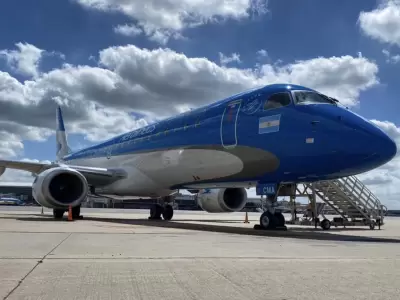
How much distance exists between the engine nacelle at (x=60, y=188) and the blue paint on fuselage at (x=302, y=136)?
16.4ft

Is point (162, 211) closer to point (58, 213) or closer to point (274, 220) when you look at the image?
point (58, 213)

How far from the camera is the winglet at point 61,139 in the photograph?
31281mm

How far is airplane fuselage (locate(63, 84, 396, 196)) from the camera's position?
10.2m

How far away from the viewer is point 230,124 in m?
12.8

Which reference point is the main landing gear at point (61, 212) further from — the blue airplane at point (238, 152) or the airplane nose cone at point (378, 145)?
the airplane nose cone at point (378, 145)

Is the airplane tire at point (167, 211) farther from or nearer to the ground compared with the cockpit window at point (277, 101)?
nearer to the ground

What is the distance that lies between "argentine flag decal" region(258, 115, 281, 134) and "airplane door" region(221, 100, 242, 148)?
3.25 feet

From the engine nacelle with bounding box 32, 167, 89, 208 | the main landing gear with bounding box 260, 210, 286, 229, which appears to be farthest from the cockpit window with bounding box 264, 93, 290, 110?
the engine nacelle with bounding box 32, 167, 89, 208

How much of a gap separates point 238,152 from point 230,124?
0.88 m

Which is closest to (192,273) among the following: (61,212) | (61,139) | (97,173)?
(61,212)

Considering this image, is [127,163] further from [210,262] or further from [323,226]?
[210,262]

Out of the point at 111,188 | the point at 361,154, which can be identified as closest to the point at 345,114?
the point at 361,154

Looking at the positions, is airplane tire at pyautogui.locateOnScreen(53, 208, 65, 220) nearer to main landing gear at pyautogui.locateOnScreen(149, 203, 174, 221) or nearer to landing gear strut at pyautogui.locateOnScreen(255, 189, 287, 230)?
main landing gear at pyautogui.locateOnScreen(149, 203, 174, 221)

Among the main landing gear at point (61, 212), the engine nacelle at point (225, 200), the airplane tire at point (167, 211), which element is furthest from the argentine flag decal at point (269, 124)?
the airplane tire at point (167, 211)
